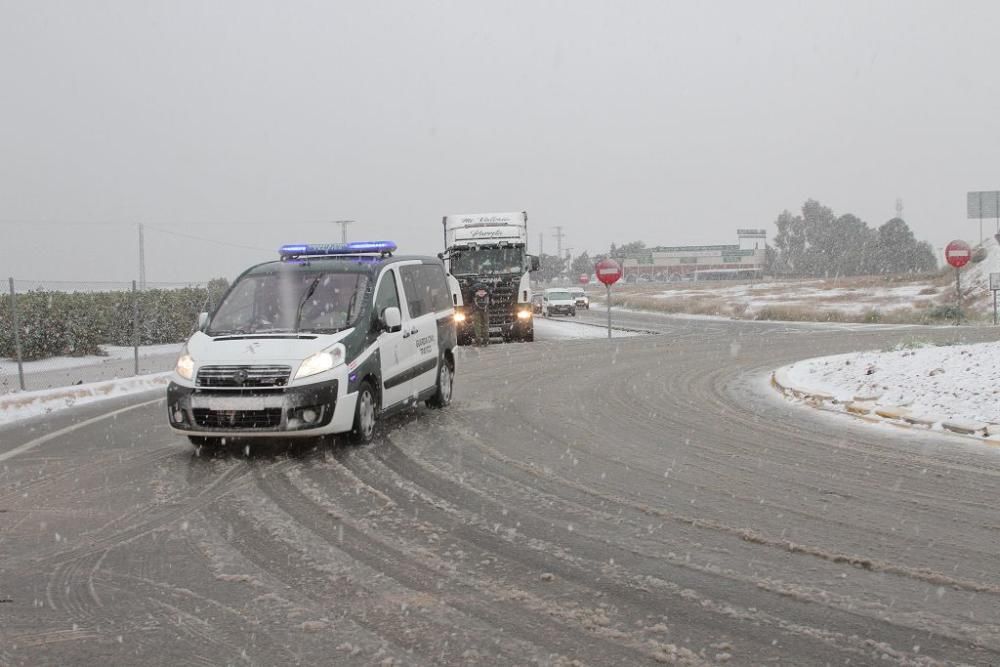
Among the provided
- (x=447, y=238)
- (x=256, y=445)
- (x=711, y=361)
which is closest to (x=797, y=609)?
(x=256, y=445)

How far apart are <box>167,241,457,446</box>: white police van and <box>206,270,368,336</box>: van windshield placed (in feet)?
0.04

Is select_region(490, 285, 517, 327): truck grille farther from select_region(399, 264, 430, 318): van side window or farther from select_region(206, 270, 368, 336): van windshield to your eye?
select_region(206, 270, 368, 336): van windshield

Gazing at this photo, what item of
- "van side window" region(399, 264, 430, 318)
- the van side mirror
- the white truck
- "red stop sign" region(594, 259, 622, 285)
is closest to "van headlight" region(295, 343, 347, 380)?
the van side mirror

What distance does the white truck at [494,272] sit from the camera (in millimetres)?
24094

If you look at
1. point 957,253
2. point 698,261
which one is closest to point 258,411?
point 957,253

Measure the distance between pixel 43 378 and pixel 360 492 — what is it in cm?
1359

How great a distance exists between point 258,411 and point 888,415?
715cm

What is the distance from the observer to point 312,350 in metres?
7.96

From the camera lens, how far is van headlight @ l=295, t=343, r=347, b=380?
309 inches

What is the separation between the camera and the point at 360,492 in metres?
6.54

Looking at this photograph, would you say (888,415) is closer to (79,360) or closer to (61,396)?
(61,396)

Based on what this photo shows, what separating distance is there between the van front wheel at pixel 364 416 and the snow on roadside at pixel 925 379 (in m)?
6.27

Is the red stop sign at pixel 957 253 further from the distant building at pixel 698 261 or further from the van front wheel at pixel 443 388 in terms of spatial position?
the distant building at pixel 698 261

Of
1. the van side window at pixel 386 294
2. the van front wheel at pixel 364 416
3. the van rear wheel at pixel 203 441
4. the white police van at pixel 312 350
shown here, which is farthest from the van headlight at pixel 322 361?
the van rear wheel at pixel 203 441
